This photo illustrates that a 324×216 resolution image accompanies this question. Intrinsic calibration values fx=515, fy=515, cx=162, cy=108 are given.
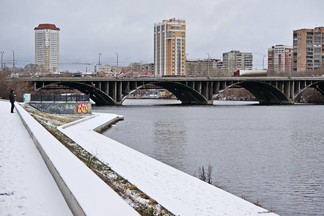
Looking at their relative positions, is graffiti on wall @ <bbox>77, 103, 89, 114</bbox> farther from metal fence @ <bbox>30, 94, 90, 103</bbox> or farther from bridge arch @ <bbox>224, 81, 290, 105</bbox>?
bridge arch @ <bbox>224, 81, 290, 105</bbox>

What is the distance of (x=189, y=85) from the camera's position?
109500 mm

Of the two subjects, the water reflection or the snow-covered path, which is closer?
the snow-covered path

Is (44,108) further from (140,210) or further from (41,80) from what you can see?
(140,210)

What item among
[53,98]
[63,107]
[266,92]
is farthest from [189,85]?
[63,107]

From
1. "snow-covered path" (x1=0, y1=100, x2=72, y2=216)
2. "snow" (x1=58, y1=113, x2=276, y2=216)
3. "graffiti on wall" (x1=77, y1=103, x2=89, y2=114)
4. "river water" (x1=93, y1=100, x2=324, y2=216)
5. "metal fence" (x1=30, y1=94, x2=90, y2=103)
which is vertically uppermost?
"metal fence" (x1=30, y1=94, x2=90, y2=103)

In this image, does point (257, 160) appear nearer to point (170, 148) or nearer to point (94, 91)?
point (170, 148)

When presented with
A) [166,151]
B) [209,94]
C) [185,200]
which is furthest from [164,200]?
[209,94]

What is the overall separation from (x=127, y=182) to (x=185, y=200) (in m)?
2.33

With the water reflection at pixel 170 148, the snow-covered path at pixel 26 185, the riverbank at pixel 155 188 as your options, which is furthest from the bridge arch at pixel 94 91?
the snow-covered path at pixel 26 185

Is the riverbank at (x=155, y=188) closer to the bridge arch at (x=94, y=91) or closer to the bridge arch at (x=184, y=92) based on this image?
the bridge arch at (x=94, y=91)

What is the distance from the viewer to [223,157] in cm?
2550

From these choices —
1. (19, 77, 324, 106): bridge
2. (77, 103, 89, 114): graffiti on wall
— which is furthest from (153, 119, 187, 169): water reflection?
(19, 77, 324, 106): bridge

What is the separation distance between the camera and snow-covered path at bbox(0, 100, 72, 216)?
9555 mm

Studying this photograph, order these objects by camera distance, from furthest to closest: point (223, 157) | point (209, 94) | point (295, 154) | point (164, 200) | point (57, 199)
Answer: point (209, 94) < point (295, 154) < point (223, 157) < point (164, 200) < point (57, 199)
